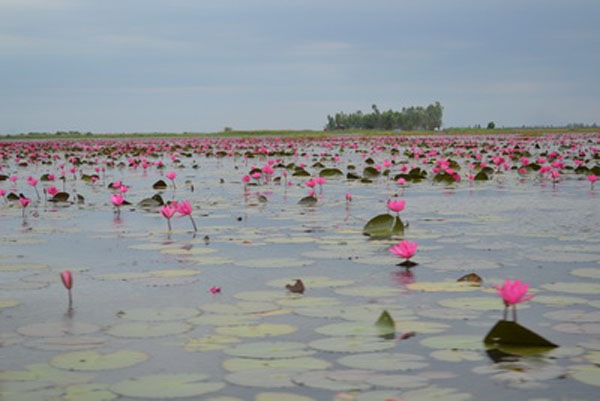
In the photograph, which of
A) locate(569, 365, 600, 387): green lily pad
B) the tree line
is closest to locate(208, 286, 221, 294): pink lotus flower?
locate(569, 365, 600, 387): green lily pad

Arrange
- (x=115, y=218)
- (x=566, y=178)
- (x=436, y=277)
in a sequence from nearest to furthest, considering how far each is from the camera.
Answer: (x=436, y=277)
(x=115, y=218)
(x=566, y=178)

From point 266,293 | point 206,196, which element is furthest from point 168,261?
point 206,196

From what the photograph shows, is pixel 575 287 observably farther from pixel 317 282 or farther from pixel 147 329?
pixel 147 329

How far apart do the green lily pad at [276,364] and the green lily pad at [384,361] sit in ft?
0.26

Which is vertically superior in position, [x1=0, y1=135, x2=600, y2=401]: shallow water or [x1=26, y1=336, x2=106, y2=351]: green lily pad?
[x1=0, y1=135, x2=600, y2=401]: shallow water

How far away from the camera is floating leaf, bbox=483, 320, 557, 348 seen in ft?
8.36

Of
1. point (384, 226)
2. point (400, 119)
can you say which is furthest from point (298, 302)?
point (400, 119)

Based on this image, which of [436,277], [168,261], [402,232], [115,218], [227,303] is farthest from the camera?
[115,218]

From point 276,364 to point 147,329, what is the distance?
0.69 meters

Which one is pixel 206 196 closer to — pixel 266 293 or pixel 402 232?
pixel 402 232

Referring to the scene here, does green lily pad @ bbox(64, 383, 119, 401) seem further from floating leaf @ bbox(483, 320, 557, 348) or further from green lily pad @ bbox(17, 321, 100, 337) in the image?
floating leaf @ bbox(483, 320, 557, 348)

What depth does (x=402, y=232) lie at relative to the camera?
17.6 ft

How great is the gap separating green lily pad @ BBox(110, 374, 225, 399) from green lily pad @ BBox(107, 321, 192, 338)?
514 mm

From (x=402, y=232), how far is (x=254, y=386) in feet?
10.8
